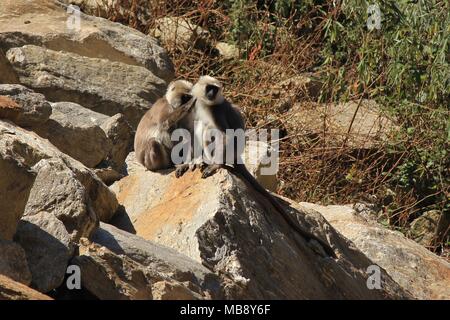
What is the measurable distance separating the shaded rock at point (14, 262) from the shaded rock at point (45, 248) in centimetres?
12

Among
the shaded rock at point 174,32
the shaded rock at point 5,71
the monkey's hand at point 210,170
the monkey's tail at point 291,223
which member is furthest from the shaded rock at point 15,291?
the shaded rock at point 174,32

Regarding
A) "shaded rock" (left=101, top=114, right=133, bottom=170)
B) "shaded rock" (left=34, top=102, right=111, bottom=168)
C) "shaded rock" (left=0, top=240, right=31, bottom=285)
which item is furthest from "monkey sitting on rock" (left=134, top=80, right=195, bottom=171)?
"shaded rock" (left=0, top=240, right=31, bottom=285)

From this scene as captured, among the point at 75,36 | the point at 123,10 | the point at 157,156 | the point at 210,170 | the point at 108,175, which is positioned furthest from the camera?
the point at 123,10

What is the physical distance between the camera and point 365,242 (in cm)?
948

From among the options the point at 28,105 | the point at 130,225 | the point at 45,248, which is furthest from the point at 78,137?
the point at 45,248

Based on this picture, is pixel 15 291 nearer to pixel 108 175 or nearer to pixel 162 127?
pixel 108 175

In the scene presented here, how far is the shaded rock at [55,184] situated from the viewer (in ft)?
22.5

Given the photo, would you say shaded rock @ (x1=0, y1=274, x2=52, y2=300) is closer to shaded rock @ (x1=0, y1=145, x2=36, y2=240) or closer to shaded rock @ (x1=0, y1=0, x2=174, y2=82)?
shaded rock @ (x1=0, y1=145, x2=36, y2=240)

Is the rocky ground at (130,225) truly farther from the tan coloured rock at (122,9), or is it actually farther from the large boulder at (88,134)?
the tan coloured rock at (122,9)

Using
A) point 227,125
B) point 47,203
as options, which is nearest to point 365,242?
point 227,125

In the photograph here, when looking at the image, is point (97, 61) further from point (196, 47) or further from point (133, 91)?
point (196, 47)

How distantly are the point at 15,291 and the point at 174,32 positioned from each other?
372 inches

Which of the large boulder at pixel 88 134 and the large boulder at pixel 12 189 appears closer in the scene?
the large boulder at pixel 12 189

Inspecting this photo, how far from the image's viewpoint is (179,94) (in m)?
9.94
